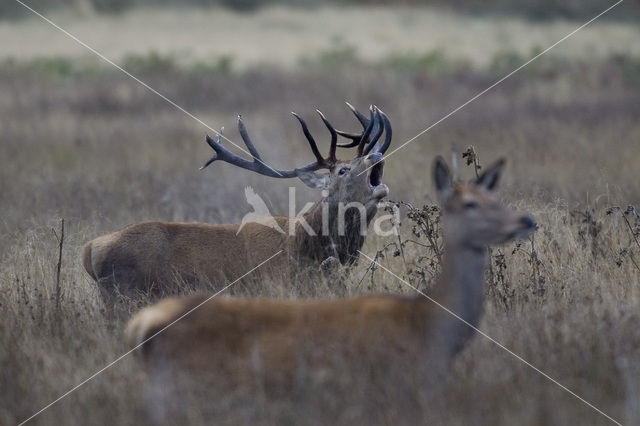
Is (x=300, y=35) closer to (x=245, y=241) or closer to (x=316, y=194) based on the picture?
(x=316, y=194)

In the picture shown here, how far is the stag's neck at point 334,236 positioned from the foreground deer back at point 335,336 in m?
3.19

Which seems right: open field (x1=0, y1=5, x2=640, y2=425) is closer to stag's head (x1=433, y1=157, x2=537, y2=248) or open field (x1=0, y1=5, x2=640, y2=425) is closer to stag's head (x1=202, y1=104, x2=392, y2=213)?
stag's head (x1=202, y1=104, x2=392, y2=213)

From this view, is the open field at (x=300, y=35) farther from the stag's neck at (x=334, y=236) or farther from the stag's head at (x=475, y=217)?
the stag's head at (x=475, y=217)

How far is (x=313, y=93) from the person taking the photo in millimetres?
21734

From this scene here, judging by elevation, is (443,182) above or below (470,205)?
above

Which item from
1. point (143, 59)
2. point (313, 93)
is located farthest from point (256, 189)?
point (143, 59)

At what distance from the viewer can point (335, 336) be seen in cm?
Result: 469

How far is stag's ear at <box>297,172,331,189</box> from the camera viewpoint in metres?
8.34

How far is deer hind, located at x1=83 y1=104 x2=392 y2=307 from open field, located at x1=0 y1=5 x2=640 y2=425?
0.28 metres

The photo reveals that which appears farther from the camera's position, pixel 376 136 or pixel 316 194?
Result: pixel 316 194

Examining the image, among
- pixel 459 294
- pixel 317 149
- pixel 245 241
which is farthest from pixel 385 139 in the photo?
pixel 459 294

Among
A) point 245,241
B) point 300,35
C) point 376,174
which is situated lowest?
point 245,241

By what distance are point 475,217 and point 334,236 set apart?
3.42 meters

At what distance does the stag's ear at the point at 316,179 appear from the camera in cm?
834
